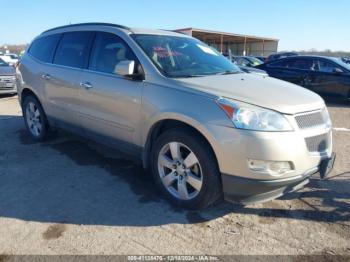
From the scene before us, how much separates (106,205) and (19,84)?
3.59m

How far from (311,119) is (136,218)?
6.38ft

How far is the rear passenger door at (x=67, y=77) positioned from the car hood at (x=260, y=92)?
1.79 metres

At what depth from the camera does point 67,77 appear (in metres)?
4.75

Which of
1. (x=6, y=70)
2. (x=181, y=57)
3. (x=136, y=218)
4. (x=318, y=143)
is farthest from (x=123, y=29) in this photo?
(x=6, y=70)

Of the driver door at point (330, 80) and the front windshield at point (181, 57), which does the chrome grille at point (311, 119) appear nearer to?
the front windshield at point (181, 57)

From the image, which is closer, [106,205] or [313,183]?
[106,205]

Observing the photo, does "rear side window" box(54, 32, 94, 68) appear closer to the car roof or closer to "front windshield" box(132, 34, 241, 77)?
the car roof

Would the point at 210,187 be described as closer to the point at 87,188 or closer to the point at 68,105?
the point at 87,188

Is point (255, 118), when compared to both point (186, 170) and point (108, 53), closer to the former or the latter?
point (186, 170)

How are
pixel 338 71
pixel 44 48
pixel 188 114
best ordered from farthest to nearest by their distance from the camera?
1. pixel 338 71
2. pixel 44 48
3. pixel 188 114

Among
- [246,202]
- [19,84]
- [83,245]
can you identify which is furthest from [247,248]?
[19,84]

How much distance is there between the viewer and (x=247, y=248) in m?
2.91

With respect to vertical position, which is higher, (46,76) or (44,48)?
(44,48)

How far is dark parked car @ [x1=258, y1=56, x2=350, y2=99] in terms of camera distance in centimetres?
1012
